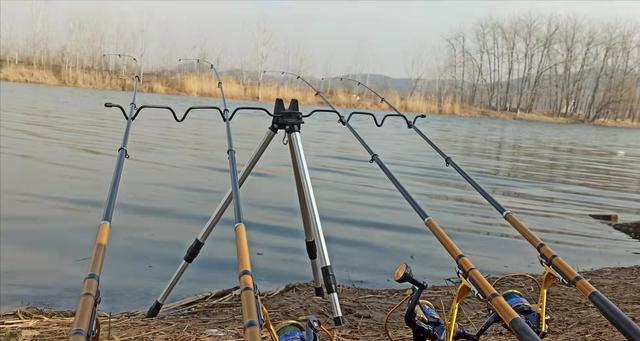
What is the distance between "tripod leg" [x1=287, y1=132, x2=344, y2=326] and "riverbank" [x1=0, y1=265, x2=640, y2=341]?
251 millimetres

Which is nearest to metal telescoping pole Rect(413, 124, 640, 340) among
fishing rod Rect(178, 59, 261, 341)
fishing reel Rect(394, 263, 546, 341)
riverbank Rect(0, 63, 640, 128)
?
fishing reel Rect(394, 263, 546, 341)

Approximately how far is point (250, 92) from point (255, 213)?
20500 mm

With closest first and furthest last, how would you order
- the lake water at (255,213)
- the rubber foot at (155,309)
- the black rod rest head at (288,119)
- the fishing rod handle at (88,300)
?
1. the fishing rod handle at (88,300)
2. the black rod rest head at (288,119)
3. the rubber foot at (155,309)
4. the lake water at (255,213)

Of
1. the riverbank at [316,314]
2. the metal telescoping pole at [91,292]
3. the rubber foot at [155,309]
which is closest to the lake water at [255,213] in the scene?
the riverbank at [316,314]

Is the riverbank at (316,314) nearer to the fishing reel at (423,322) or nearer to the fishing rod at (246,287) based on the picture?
the fishing reel at (423,322)

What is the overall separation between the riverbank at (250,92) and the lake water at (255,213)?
5734mm

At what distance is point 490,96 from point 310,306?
175ft

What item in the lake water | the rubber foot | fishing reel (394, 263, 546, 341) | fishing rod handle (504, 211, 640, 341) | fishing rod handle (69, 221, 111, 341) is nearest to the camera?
fishing rod handle (69, 221, 111, 341)

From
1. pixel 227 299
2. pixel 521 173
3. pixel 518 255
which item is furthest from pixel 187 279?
pixel 521 173

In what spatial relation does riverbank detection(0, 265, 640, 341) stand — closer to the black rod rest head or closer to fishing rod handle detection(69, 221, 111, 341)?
the black rod rest head

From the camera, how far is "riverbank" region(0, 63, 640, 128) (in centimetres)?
2667

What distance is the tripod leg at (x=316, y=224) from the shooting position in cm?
331

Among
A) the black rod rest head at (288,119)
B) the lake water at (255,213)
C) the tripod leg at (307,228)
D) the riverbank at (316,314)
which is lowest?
the lake water at (255,213)

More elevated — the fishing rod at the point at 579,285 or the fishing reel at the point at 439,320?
the fishing rod at the point at 579,285
